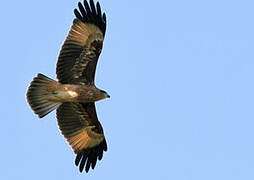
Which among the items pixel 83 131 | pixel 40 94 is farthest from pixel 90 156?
pixel 40 94

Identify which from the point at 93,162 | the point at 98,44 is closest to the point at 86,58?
the point at 98,44

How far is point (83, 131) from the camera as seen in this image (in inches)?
546

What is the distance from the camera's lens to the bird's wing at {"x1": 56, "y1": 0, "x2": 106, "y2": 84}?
1289cm

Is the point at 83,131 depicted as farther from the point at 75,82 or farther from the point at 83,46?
the point at 83,46

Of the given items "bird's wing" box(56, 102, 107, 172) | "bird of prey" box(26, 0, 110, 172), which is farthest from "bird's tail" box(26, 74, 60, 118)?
"bird's wing" box(56, 102, 107, 172)

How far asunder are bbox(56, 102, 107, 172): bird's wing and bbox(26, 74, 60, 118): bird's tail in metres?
0.67

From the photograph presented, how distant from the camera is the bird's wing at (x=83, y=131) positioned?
13562 millimetres

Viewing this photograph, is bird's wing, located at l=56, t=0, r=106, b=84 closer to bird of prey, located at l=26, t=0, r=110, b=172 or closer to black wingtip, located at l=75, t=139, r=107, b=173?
bird of prey, located at l=26, t=0, r=110, b=172

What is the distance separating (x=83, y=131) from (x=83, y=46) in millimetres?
2116

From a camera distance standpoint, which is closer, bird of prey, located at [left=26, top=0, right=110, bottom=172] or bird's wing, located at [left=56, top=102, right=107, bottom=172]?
bird of prey, located at [left=26, top=0, right=110, bottom=172]

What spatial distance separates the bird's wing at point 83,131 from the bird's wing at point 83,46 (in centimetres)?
81

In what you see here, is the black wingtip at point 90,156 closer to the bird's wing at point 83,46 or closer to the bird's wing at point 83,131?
the bird's wing at point 83,131

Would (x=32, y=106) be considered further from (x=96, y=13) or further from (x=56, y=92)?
(x=96, y=13)

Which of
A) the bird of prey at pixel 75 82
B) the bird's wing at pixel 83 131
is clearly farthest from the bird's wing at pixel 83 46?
the bird's wing at pixel 83 131
